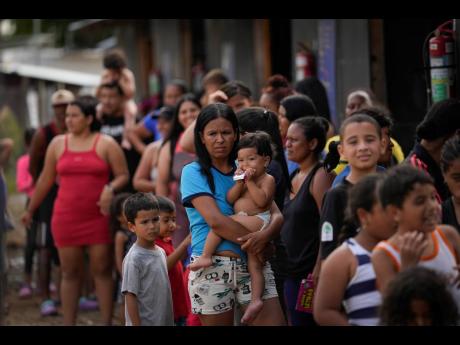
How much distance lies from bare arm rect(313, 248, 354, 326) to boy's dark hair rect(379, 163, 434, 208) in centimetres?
31

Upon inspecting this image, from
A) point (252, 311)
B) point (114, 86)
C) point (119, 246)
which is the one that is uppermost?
point (114, 86)

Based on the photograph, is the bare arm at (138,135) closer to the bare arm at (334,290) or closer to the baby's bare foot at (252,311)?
the baby's bare foot at (252,311)

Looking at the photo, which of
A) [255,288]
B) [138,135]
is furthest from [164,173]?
[255,288]

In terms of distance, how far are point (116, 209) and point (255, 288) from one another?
3.07 m

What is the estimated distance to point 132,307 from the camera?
6617 millimetres

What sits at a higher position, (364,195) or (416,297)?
(364,195)

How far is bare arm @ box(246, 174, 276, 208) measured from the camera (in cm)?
648

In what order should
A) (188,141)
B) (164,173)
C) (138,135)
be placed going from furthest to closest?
(138,135) < (164,173) < (188,141)

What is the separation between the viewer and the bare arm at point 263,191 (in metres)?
6.48

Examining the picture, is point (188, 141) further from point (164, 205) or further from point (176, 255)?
point (164, 205)

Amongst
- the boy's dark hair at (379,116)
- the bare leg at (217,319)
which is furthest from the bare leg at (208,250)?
the boy's dark hair at (379,116)

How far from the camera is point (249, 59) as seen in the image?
56.4ft

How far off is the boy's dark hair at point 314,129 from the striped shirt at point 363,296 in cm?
229
